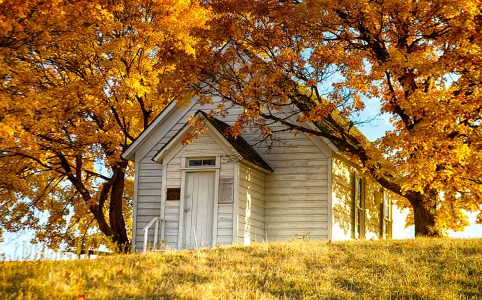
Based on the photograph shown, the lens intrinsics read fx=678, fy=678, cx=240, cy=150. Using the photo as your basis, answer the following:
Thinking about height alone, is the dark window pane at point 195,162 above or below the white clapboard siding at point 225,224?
above

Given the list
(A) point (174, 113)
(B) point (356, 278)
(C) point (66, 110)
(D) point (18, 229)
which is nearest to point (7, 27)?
(C) point (66, 110)

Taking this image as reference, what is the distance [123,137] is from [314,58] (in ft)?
32.3

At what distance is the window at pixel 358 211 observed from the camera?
25781 mm

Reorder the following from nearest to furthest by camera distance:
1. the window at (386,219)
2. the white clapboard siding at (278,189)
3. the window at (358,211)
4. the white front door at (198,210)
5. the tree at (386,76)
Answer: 1. the tree at (386,76)
2. the white front door at (198,210)
3. the white clapboard siding at (278,189)
4. the window at (358,211)
5. the window at (386,219)

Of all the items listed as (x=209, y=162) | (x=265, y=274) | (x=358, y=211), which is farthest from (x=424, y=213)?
(x=265, y=274)

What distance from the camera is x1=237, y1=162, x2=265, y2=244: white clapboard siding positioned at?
883 inches

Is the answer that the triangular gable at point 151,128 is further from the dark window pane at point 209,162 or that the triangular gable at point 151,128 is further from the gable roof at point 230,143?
the dark window pane at point 209,162

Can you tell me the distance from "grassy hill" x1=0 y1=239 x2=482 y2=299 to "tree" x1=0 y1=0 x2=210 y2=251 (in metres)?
6.04

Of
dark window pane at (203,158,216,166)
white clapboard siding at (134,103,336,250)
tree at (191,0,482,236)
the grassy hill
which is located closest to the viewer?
the grassy hill

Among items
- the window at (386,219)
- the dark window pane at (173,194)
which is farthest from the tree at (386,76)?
the window at (386,219)

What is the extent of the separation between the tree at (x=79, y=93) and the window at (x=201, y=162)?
2.45m

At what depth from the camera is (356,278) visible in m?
13.7

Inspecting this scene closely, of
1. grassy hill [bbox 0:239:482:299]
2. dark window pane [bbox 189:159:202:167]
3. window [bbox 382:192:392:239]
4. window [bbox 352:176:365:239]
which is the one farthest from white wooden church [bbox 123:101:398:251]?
grassy hill [bbox 0:239:482:299]

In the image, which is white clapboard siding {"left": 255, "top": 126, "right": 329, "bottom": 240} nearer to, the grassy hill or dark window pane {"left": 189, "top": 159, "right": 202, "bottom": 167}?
dark window pane {"left": 189, "top": 159, "right": 202, "bottom": 167}
